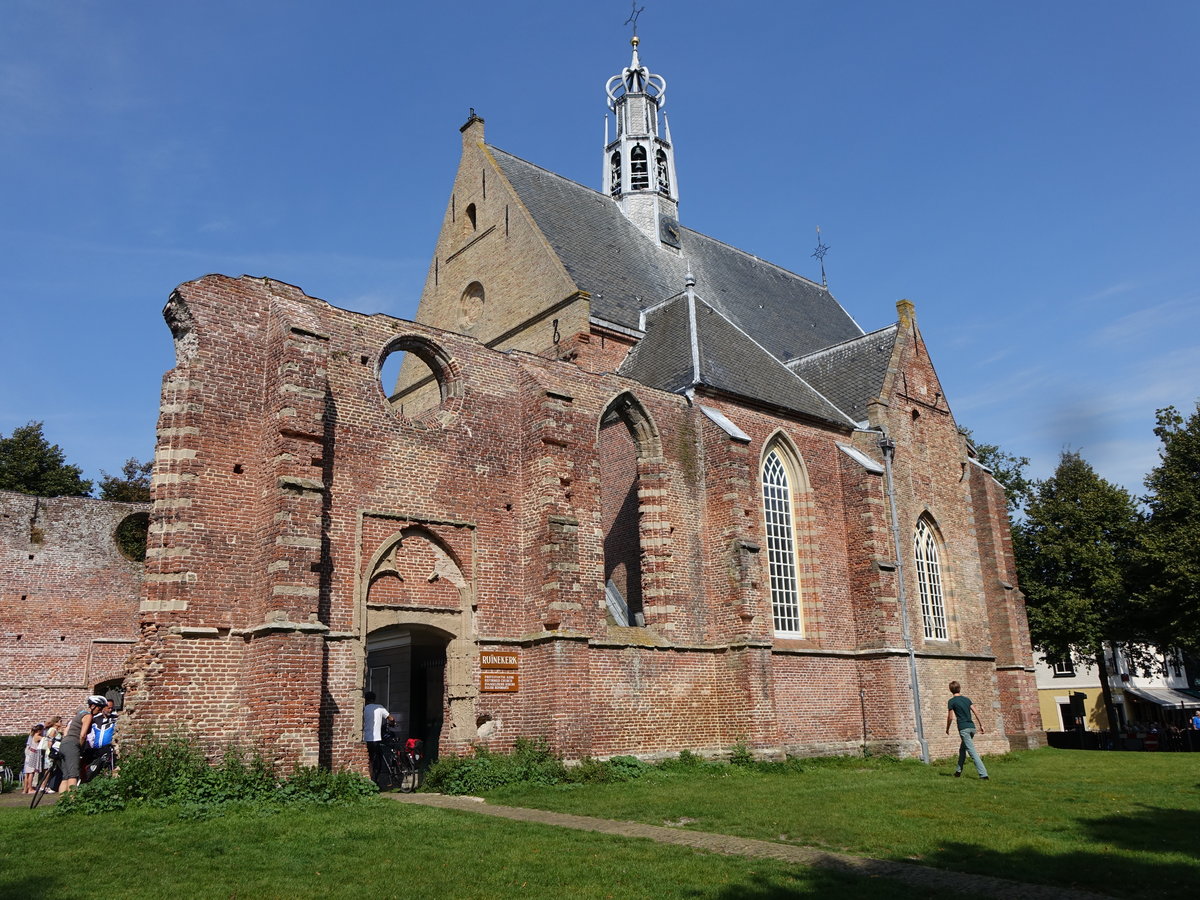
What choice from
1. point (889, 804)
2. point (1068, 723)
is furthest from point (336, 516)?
point (1068, 723)

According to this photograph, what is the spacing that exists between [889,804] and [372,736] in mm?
8197

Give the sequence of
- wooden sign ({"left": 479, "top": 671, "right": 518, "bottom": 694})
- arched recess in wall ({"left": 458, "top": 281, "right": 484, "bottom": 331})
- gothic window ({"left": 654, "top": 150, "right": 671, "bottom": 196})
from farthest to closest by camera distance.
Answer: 1. gothic window ({"left": 654, "top": 150, "right": 671, "bottom": 196})
2. arched recess in wall ({"left": 458, "top": 281, "right": 484, "bottom": 331})
3. wooden sign ({"left": 479, "top": 671, "right": 518, "bottom": 694})

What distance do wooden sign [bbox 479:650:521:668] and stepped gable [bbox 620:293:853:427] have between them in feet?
25.3

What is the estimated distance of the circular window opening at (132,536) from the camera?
2559cm

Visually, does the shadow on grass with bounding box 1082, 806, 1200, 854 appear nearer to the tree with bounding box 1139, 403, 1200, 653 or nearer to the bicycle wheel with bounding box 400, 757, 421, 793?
the bicycle wheel with bounding box 400, 757, 421, 793

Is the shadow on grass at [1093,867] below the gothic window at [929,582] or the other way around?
below

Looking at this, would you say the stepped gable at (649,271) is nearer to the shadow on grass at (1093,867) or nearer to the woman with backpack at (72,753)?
the woman with backpack at (72,753)

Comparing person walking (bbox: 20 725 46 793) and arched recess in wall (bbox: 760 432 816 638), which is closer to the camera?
person walking (bbox: 20 725 46 793)

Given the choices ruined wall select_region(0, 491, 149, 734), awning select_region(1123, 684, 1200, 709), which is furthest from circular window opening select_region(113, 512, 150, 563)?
awning select_region(1123, 684, 1200, 709)

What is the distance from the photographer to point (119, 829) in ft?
35.7

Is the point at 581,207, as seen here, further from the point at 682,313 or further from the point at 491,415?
the point at 491,415

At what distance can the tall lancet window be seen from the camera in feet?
71.7

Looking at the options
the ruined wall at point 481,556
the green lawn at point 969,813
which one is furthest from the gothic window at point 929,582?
the green lawn at point 969,813

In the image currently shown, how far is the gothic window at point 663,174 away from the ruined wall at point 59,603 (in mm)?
21388
